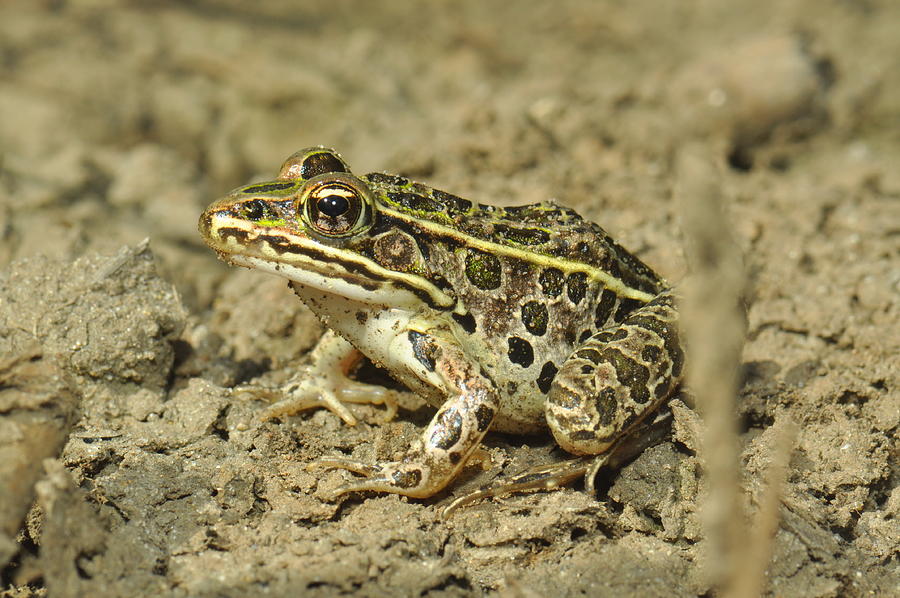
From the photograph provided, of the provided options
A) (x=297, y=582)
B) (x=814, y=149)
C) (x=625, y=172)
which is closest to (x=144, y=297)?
(x=297, y=582)

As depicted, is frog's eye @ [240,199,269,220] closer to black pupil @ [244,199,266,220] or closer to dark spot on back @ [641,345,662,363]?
black pupil @ [244,199,266,220]

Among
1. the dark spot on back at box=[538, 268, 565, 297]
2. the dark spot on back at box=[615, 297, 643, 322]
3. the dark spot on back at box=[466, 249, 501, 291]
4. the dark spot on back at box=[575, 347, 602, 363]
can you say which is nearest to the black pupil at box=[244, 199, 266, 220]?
the dark spot on back at box=[466, 249, 501, 291]

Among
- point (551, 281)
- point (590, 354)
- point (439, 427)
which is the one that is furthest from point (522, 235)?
point (439, 427)

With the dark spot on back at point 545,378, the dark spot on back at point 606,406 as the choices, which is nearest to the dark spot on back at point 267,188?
the dark spot on back at point 545,378

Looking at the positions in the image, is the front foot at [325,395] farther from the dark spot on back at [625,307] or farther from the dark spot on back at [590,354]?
the dark spot on back at [625,307]

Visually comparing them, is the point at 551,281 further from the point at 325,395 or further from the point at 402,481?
the point at 325,395

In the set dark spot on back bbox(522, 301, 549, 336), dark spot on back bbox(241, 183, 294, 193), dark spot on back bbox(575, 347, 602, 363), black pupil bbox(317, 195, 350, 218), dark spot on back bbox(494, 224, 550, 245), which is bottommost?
dark spot on back bbox(575, 347, 602, 363)

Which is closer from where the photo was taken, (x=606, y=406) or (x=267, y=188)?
(x=606, y=406)
